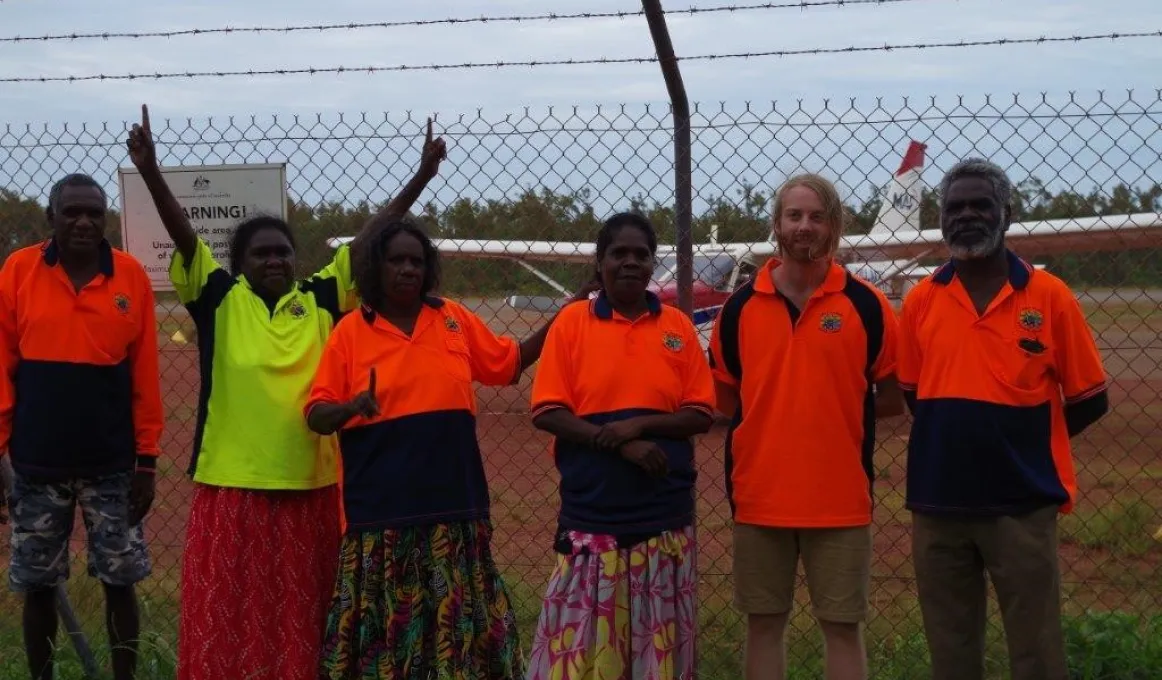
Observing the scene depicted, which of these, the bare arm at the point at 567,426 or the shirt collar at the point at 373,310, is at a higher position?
the shirt collar at the point at 373,310

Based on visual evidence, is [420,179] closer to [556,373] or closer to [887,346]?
[556,373]

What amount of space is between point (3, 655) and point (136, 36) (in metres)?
2.41

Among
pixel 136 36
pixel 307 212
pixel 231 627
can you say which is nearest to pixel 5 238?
pixel 307 212

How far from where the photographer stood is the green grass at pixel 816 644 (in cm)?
455

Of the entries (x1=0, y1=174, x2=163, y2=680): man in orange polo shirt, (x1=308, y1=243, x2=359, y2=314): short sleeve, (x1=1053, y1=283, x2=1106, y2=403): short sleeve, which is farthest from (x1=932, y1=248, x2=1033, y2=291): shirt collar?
(x1=0, y1=174, x2=163, y2=680): man in orange polo shirt

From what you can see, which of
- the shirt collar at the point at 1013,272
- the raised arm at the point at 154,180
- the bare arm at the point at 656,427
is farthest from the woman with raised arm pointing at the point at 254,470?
the shirt collar at the point at 1013,272

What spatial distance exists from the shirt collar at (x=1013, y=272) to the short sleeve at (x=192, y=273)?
220cm

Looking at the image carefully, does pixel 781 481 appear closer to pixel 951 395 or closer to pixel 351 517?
pixel 951 395

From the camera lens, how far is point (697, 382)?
154 inches

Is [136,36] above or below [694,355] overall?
above

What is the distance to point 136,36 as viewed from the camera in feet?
15.4

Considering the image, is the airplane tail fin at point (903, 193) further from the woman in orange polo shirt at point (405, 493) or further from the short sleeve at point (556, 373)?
the woman in orange polo shirt at point (405, 493)

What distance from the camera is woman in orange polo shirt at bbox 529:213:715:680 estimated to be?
3.84 m

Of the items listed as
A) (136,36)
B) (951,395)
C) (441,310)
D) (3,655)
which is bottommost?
(3,655)
